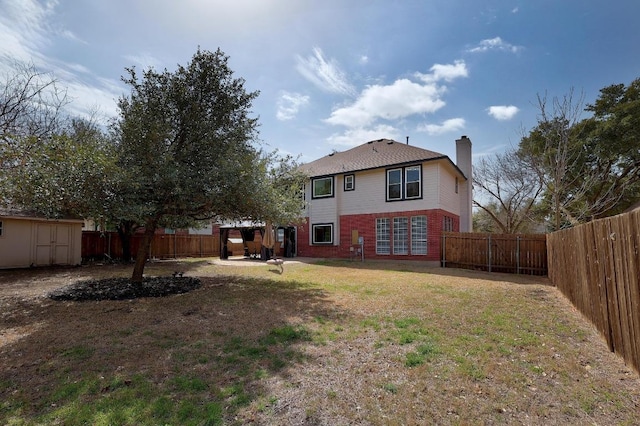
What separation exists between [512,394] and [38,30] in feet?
51.6

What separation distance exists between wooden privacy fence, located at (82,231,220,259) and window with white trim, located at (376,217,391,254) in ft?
40.4

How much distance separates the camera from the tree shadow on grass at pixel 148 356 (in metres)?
3.27

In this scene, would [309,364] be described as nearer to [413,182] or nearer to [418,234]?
[418,234]

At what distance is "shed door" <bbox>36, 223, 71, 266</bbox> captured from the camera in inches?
605

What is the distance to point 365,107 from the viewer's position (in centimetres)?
1667

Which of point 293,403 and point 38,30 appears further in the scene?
point 38,30

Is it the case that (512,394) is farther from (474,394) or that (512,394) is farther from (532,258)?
(532,258)

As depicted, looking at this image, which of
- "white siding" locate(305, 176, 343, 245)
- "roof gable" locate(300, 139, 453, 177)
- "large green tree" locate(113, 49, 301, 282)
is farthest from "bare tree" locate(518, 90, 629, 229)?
"large green tree" locate(113, 49, 301, 282)

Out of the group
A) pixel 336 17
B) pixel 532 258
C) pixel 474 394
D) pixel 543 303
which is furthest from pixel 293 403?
pixel 532 258

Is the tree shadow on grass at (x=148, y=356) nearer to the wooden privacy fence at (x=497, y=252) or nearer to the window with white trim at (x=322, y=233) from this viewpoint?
the wooden privacy fence at (x=497, y=252)

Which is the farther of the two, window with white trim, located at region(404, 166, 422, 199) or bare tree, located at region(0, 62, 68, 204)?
window with white trim, located at region(404, 166, 422, 199)

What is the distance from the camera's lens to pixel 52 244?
15734 mm

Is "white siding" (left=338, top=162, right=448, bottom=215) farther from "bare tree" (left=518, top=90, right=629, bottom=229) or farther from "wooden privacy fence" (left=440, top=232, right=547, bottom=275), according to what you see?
"bare tree" (left=518, top=90, right=629, bottom=229)

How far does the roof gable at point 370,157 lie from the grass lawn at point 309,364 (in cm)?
1181
